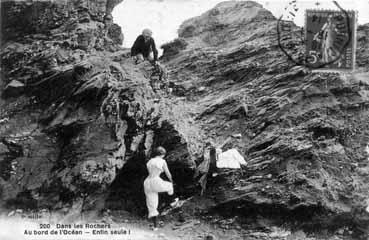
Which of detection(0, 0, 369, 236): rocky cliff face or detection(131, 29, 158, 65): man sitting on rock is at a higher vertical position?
detection(131, 29, 158, 65): man sitting on rock

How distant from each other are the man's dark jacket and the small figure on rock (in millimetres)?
2554

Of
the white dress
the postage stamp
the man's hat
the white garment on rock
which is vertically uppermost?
the man's hat

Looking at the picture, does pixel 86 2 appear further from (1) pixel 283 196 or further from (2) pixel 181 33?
(1) pixel 283 196

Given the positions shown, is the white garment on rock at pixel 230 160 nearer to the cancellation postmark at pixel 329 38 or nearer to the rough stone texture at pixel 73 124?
the rough stone texture at pixel 73 124

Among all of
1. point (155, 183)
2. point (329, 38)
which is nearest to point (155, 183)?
point (155, 183)

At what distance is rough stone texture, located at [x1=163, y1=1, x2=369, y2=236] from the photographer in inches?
331

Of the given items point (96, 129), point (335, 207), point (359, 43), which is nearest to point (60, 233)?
point (96, 129)

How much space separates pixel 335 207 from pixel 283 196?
978 mm

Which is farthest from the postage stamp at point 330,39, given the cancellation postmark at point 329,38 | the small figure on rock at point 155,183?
the small figure on rock at point 155,183

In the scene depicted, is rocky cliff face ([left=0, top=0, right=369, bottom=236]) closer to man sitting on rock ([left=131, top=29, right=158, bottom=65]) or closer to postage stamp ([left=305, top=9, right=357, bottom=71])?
man sitting on rock ([left=131, top=29, right=158, bottom=65])

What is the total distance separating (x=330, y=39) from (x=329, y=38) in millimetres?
29

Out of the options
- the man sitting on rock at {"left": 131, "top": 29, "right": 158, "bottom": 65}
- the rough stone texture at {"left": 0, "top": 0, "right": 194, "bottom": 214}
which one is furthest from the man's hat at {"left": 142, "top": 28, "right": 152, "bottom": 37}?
the rough stone texture at {"left": 0, "top": 0, "right": 194, "bottom": 214}

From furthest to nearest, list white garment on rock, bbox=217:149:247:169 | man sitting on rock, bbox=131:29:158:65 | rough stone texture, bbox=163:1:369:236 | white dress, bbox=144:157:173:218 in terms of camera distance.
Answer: man sitting on rock, bbox=131:29:158:65
white garment on rock, bbox=217:149:247:169
rough stone texture, bbox=163:1:369:236
white dress, bbox=144:157:173:218

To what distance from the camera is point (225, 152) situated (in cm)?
895
